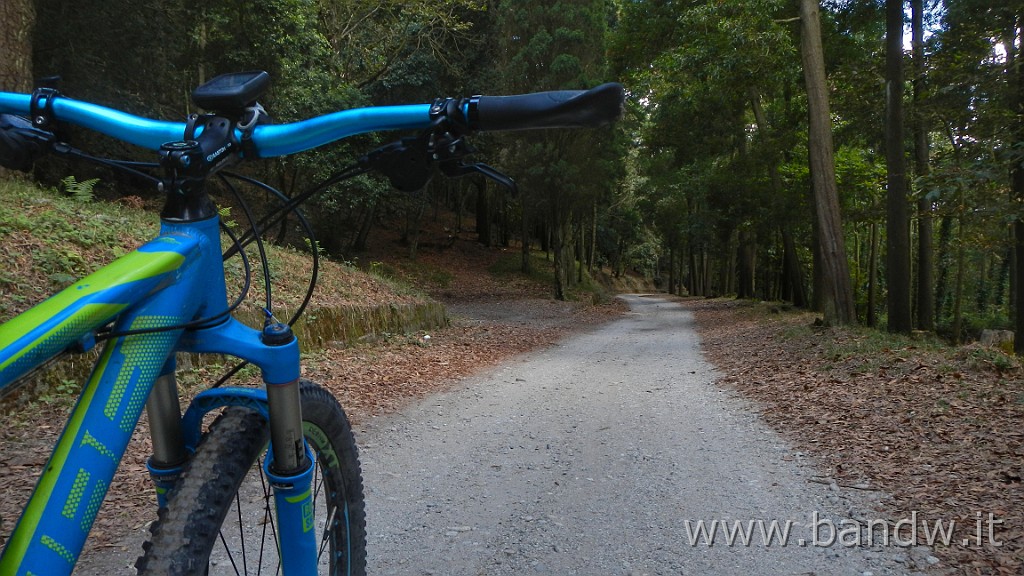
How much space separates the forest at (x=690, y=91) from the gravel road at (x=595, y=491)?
3.28 m

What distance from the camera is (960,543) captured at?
10.1ft

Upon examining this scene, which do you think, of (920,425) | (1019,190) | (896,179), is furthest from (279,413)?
(896,179)

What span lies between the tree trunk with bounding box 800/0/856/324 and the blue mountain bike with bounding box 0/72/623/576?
10745 mm

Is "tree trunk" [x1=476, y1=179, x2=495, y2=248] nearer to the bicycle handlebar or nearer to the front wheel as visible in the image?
the front wheel

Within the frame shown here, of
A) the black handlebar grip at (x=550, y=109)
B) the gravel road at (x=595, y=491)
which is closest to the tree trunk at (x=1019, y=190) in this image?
the gravel road at (x=595, y=491)

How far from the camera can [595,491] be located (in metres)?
3.98

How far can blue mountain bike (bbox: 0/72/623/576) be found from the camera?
1.20 m

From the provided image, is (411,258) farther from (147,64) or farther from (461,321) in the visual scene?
(147,64)

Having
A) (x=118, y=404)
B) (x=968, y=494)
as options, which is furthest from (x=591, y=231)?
(x=118, y=404)

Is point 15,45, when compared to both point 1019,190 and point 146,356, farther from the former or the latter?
point 1019,190

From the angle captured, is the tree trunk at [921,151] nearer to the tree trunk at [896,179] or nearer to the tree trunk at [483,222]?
the tree trunk at [896,179]

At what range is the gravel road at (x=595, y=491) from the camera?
3012 millimetres

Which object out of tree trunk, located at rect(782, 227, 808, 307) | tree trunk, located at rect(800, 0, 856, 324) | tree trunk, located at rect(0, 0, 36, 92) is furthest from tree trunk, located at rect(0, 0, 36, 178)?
tree trunk, located at rect(782, 227, 808, 307)

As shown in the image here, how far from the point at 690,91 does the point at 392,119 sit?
43.1 ft
